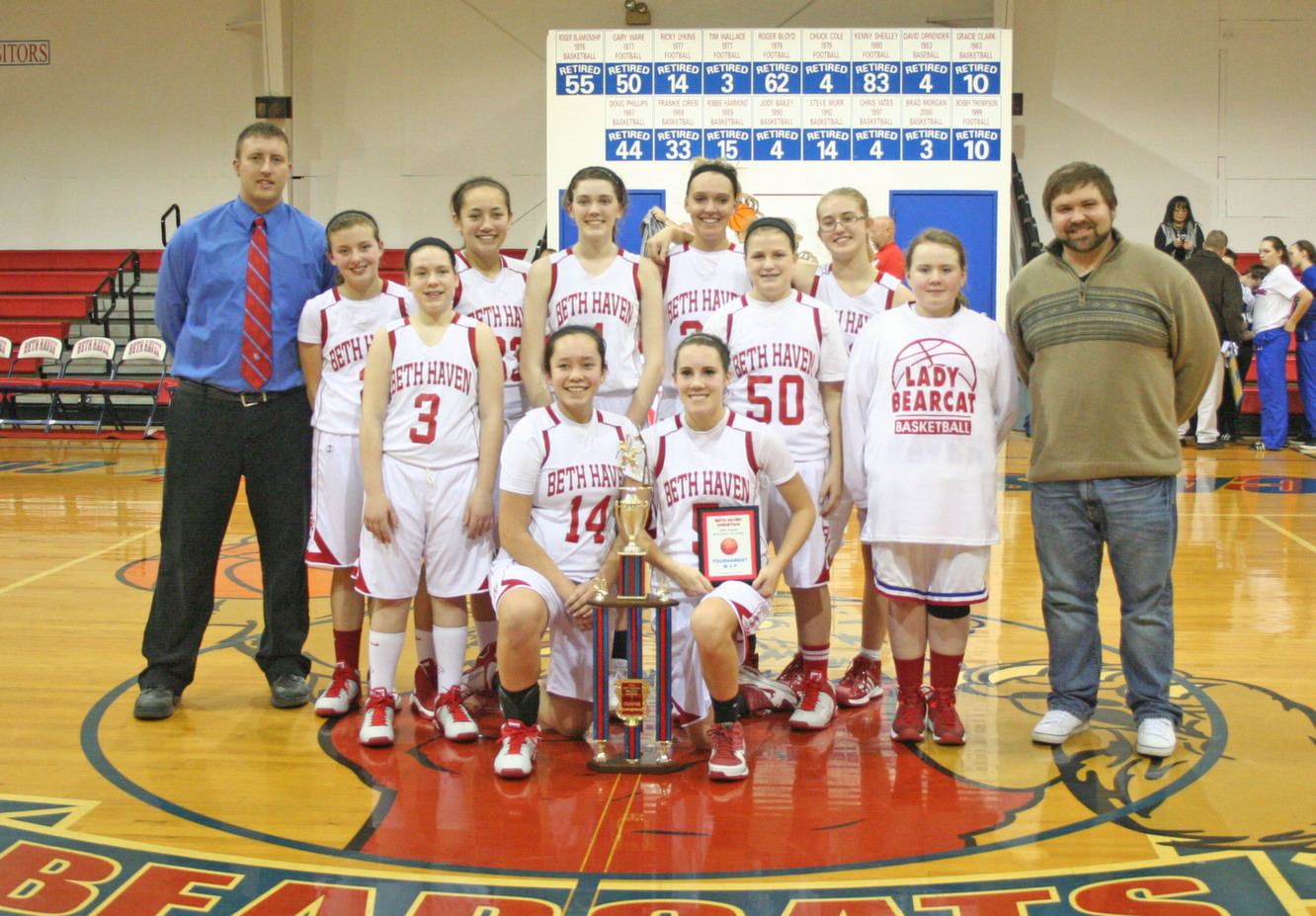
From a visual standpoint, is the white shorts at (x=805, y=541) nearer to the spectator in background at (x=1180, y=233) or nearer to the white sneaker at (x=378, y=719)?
the white sneaker at (x=378, y=719)

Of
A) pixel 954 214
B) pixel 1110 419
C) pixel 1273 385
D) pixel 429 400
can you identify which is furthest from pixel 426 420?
pixel 1273 385

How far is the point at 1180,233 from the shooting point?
1112cm

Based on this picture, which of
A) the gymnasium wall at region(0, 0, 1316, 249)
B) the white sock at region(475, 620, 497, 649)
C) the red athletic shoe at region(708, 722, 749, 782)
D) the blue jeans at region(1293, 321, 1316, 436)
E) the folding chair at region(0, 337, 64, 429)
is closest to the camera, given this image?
the red athletic shoe at region(708, 722, 749, 782)

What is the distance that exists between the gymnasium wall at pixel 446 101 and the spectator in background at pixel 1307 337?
303 centimetres

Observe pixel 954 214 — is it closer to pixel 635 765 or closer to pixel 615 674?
pixel 615 674

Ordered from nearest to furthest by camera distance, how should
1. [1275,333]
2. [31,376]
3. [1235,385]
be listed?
[1275,333] < [1235,385] < [31,376]

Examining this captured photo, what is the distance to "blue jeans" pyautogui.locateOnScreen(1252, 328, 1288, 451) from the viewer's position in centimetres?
1022

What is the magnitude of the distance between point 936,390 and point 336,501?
6.09 ft

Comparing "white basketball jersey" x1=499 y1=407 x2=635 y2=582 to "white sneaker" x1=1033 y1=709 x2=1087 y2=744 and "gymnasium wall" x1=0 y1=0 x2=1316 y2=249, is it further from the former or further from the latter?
"gymnasium wall" x1=0 y1=0 x2=1316 y2=249

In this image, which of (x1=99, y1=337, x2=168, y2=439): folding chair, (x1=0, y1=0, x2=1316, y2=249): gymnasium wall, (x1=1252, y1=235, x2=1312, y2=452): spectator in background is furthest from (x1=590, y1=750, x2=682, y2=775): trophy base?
(x1=0, y1=0, x2=1316, y2=249): gymnasium wall

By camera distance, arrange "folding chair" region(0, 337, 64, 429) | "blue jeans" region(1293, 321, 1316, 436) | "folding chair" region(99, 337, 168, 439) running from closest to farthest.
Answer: "blue jeans" region(1293, 321, 1316, 436) < "folding chair" region(0, 337, 64, 429) < "folding chair" region(99, 337, 168, 439)

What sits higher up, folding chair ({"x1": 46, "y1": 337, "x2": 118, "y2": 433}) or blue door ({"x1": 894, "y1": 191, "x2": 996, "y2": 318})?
blue door ({"x1": 894, "y1": 191, "x2": 996, "y2": 318})

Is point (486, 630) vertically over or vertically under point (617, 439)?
under

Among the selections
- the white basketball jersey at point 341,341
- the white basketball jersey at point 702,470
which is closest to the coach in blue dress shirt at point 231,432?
the white basketball jersey at point 341,341
